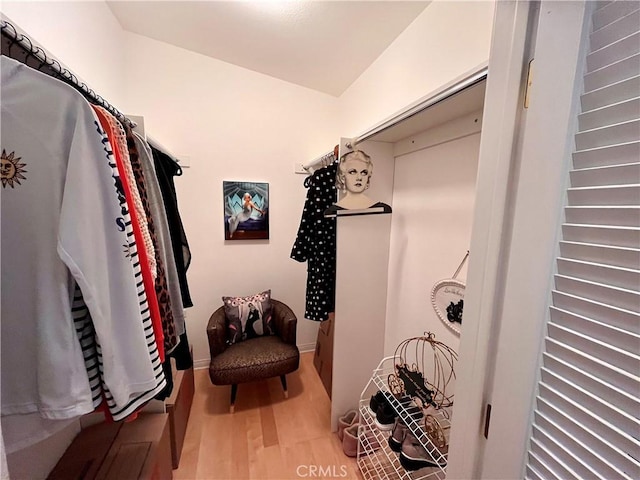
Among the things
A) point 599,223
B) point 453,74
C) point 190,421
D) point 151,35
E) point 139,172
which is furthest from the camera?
point 151,35

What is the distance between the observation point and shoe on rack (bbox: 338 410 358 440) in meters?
1.65

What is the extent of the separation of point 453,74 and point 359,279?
1.19 metres

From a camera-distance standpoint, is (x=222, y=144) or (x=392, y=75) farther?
(x=222, y=144)

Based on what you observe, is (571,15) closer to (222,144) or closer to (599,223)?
(599,223)

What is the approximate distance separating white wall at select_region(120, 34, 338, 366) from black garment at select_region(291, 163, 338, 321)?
0.86m

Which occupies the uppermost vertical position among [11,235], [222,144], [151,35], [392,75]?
[151,35]

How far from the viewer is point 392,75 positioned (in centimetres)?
171

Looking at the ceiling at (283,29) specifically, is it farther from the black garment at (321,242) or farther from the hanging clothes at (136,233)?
the hanging clothes at (136,233)

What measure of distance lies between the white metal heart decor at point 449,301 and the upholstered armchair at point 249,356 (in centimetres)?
112

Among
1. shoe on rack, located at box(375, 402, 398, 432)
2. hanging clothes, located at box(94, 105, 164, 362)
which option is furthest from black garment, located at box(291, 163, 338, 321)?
hanging clothes, located at box(94, 105, 164, 362)

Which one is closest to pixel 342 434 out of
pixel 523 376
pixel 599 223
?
pixel 523 376

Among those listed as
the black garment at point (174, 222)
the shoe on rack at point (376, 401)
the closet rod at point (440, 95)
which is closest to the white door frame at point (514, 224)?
the closet rod at point (440, 95)

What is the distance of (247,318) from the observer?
83.9 inches

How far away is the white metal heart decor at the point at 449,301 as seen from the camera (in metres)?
1.20
